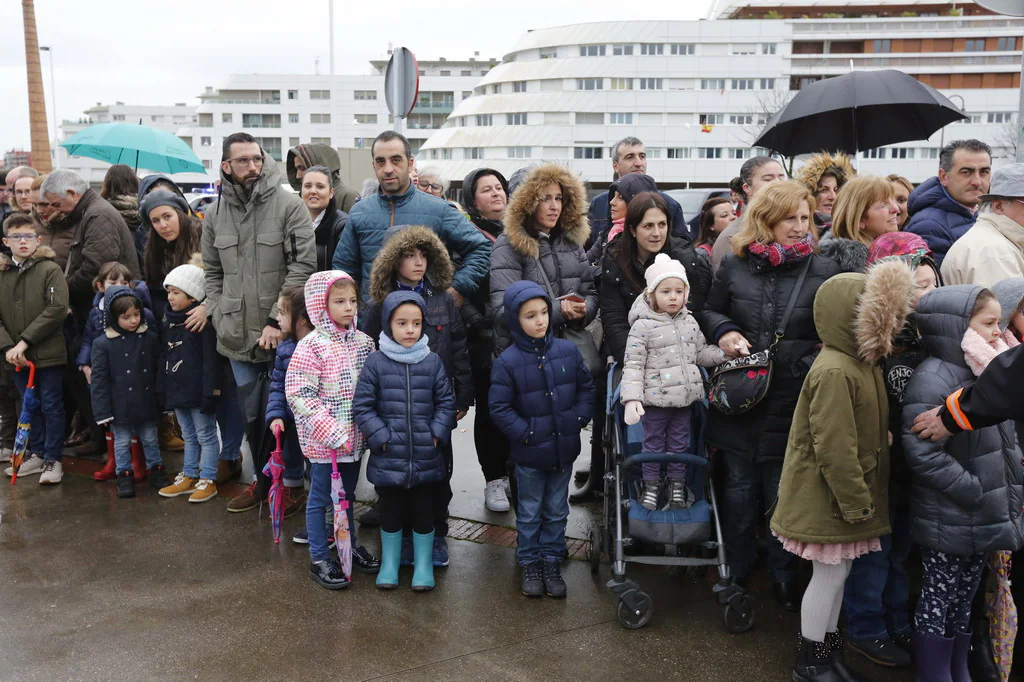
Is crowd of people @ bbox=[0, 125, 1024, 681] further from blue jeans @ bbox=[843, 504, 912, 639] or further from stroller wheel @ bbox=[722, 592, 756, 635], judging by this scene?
stroller wheel @ bbox=[722, 592, 756, 635]

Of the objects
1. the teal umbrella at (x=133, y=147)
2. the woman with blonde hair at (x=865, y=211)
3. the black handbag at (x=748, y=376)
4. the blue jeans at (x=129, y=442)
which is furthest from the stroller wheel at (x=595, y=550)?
the teal umbrella at (x=133, y=147)

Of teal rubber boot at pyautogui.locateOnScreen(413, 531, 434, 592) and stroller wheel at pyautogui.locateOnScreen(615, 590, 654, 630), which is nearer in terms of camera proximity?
stroller wheel at pyautogui.locateOnScreen(615, 590, 654, 630)

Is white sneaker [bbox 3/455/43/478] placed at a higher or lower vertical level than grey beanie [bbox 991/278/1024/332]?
lower

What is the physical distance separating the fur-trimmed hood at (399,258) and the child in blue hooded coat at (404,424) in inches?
12.2

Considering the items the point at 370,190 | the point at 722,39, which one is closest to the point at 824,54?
the point at 722,39

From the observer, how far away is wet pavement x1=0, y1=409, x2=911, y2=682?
383 cm

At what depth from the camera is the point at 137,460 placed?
6.49m

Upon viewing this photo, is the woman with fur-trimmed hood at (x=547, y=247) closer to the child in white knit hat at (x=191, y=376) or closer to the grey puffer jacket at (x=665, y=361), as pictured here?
the grey puffer jacket at (x=665, y=361)

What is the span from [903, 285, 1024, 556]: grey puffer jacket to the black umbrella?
3.16 meters

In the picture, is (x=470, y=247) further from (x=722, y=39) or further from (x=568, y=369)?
(x=722, y=39)

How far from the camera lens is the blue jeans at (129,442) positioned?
6309 mm

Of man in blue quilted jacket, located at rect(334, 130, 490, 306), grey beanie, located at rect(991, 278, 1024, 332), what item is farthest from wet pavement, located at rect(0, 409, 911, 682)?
man in blue quilted jacket, located at rect(334, 130, 490, 306)

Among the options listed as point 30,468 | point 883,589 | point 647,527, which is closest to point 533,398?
point 647,527

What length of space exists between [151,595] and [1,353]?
3387 mm
